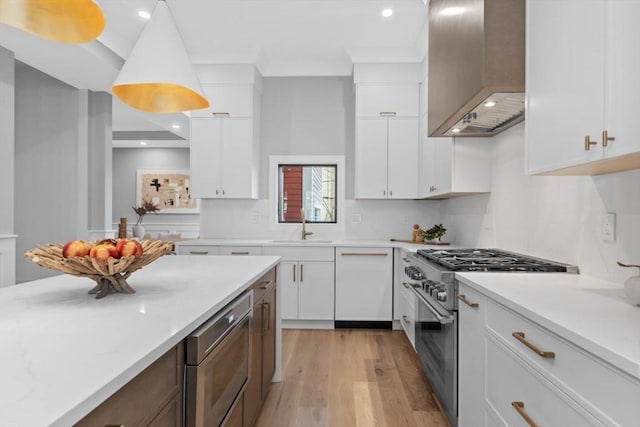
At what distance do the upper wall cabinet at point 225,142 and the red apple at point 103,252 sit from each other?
2851 millimetres

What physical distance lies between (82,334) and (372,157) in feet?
11.3

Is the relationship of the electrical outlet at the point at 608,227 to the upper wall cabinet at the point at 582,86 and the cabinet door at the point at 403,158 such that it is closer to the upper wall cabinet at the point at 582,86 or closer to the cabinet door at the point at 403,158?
the upper wall cabinet at the point at 582,86

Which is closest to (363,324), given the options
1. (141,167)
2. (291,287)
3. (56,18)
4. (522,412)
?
(291,287)

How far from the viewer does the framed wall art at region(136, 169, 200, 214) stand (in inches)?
310

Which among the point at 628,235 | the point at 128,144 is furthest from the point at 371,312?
the point at 128,144

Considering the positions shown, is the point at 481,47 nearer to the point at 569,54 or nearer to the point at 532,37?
the point at 532,37

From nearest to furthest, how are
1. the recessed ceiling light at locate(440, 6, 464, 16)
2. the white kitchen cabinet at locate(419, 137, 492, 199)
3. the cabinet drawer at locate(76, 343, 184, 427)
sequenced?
the cabinet drawer at locate(76, 343, 184, 427) → the recessed ceiling light at locate(440, 6, 464, 16) → the white kitchen cabinet at locate(419, 137, 492, 199)

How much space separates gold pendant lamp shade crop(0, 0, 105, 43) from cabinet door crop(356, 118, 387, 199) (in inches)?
115

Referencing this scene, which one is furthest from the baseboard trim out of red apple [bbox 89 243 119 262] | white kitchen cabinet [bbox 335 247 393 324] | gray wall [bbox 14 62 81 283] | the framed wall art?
the framed wall art

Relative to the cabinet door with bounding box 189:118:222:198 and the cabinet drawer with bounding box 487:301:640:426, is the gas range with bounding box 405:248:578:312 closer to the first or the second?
the cabinet drawer with bounding box 487:301:640:426

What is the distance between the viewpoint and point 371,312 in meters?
3.85

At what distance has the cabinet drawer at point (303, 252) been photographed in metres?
3.87

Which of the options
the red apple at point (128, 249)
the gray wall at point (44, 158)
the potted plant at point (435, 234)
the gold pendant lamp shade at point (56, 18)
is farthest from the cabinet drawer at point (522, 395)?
the gray wall at point (44, 158)

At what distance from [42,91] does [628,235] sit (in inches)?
223
